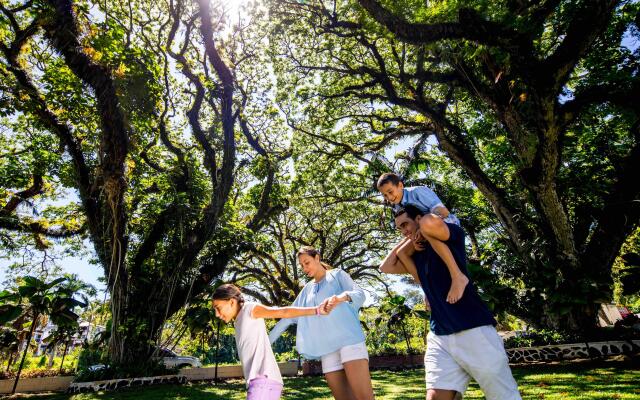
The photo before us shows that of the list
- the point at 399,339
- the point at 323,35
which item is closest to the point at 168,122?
the point at 323,35

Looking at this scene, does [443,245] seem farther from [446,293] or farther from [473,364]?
[473,364]

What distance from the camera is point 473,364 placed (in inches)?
Answer: 75.2

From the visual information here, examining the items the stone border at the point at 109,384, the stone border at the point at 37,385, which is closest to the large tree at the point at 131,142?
the stone border at the point at 109,384

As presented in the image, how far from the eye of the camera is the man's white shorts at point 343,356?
109 inches

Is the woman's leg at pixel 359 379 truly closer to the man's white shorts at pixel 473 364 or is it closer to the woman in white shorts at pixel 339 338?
the woman in white shorts at pixel 339 338

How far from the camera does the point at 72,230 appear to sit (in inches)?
576

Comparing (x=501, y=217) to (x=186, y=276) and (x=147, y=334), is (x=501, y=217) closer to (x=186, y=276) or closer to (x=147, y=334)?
(x=186, y=276)

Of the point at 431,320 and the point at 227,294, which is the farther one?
the point at 227,294

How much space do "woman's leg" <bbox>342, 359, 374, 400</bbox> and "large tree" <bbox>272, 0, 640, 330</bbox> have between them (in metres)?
7.72

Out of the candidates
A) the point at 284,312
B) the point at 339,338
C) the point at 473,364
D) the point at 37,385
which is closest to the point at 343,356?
the point at 339,338

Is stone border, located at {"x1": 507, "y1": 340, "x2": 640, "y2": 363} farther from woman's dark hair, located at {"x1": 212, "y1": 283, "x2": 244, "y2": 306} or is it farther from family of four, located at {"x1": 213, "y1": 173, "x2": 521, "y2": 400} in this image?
woman's dark hair, located at {"x1": 212, "y1": 283, "x2": 244, "y2": 306}

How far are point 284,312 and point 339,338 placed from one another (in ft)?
1.59

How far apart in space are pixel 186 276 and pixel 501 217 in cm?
1138

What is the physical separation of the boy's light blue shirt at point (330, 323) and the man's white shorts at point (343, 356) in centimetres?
4
